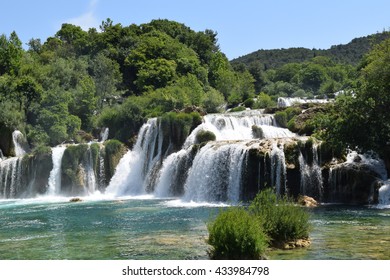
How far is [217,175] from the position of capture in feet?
107

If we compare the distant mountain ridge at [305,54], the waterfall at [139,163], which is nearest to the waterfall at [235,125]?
the waterfall at [139,163]

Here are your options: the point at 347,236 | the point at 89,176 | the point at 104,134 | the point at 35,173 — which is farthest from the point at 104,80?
the point at 347,236

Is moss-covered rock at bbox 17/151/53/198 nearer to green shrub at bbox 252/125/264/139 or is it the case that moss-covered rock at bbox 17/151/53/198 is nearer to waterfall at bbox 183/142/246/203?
waterfall at bbox 183/142/246/203

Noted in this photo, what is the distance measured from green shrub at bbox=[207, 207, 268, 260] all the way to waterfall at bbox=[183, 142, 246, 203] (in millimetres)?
18330

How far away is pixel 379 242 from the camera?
1578 centimetres

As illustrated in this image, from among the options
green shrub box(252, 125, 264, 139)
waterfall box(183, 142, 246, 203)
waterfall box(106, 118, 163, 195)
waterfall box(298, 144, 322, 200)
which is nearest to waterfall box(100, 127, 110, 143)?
waterfall box(106, 118, 163, 195)

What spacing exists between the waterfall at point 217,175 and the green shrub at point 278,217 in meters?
16.0

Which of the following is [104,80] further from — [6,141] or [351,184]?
[351,184]

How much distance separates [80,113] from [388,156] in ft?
126

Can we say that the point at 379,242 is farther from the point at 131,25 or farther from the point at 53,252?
the point at 131,25

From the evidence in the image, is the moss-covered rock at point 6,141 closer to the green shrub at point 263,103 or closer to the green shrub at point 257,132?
the green shrub at point 257,132

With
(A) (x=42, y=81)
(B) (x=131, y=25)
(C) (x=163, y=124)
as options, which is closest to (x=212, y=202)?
(C) (x=163, y=124)

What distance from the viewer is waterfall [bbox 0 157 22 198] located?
42.5 metres

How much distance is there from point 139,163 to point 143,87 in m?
27.1
